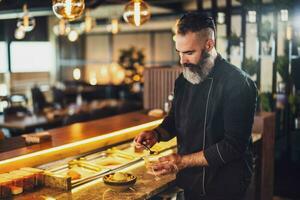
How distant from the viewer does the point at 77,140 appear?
155 inches

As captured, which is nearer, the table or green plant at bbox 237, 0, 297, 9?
green plant at bbox 237, 0, 297, 9

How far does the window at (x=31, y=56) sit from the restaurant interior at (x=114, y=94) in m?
0.04

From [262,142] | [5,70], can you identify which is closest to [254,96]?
[262,142]

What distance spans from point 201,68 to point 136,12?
2.27m

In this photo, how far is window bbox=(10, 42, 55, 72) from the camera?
15.8m

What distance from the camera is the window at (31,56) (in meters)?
15.8

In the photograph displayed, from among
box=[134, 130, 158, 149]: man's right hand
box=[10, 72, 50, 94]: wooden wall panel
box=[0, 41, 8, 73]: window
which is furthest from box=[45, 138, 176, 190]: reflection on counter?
box=[10, 72, 50, 94]: wooden wall panel

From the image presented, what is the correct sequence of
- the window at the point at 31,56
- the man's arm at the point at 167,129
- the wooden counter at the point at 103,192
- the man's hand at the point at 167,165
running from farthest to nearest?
the window at the point at 31,56 → the man's arm at the point at 167,129 → the wooden counter at the point at 103,192 → the man's hand at the point at 167,165

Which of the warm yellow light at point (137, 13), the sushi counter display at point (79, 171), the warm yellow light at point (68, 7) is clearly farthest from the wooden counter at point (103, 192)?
the warm yellow light at point (137, 13)

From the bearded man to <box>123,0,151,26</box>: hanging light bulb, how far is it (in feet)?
6.60

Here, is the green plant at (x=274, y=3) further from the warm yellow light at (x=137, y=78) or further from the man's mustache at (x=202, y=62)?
the warm yellow light at (x=137, y=78)

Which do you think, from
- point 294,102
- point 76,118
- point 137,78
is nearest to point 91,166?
point 76,118

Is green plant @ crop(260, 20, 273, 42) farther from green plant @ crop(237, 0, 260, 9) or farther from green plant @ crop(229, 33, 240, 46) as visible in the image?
green plant @ crop(237, 0, 260, 9)

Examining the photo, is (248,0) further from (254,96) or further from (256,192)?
(254,96)
